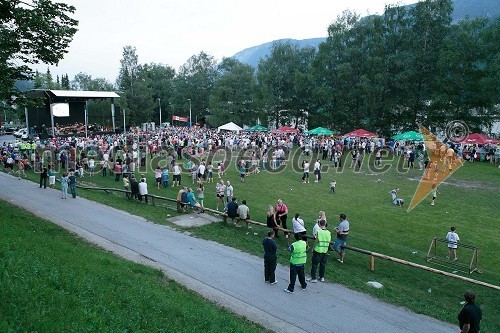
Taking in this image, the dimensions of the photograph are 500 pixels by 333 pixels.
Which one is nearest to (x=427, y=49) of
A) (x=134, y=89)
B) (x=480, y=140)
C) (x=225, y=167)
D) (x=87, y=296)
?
(x=480, y=140)

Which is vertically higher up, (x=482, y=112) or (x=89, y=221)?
(x=482, y=112)

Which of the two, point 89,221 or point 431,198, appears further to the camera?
point 431,198

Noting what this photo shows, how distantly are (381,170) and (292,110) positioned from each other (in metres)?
28.2

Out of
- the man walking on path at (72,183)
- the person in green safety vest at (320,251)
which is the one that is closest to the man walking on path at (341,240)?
the person in green safety vest at (320,251)

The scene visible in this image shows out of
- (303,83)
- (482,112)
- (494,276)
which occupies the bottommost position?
(494,276)

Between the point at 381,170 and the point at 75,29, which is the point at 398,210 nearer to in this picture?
the point at 381,170

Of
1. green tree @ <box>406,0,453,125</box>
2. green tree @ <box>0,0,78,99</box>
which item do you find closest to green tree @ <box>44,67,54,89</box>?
green tree @ <box>0,0,78,99</box>

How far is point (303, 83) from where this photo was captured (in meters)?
50.4

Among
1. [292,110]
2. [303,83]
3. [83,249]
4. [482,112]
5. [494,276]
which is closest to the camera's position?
[83,249]

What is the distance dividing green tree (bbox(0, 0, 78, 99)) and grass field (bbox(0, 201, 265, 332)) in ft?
22.4

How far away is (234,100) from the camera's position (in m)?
61.7

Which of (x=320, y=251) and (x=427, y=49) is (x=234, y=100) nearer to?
(x=427, y=49)

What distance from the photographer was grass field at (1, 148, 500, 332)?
1016 centimetres

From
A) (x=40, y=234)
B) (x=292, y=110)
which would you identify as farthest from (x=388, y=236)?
(x=292, y=110)
